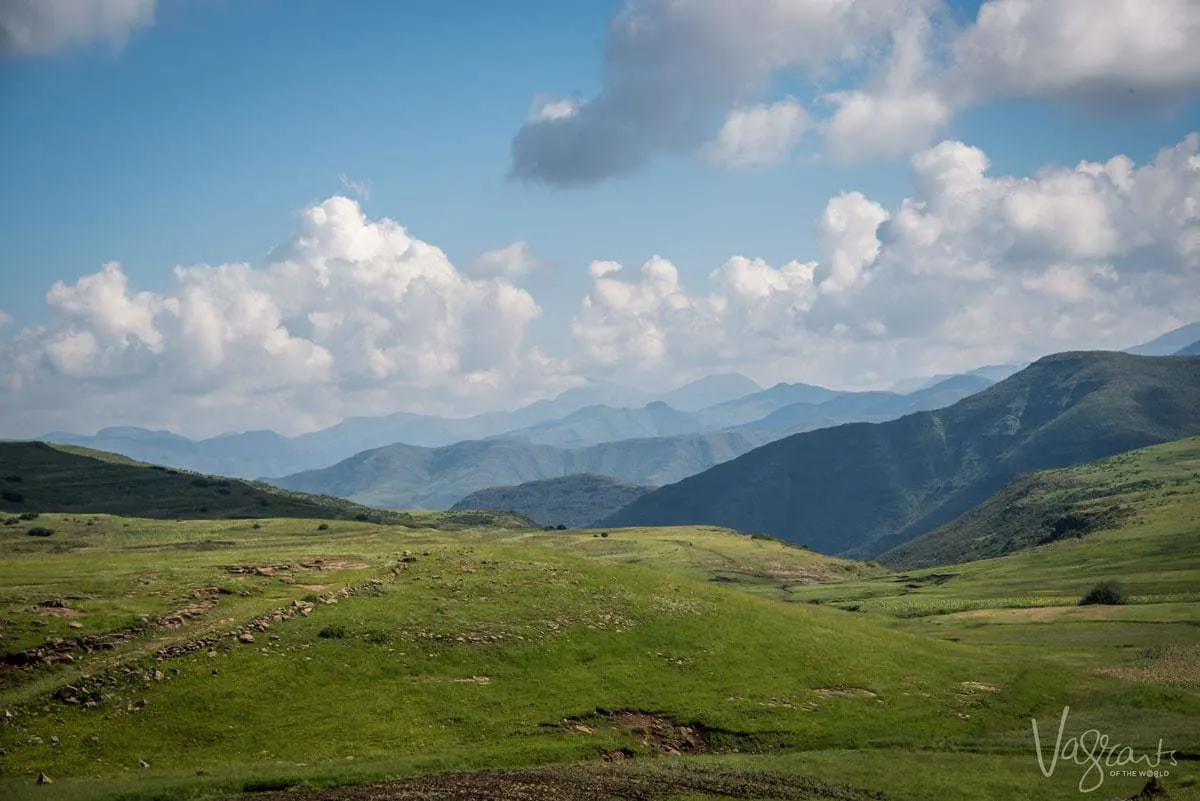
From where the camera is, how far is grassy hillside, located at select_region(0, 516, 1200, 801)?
41438 millimetres

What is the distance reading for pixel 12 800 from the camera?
34219 mm

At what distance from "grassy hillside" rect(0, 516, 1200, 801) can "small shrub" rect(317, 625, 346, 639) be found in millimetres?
132

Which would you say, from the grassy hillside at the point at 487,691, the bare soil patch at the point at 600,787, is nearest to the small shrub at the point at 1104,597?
the grassy hillside at the point at 487,691

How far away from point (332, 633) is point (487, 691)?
37.0 feet

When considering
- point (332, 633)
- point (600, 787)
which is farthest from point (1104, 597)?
point (332, 633)

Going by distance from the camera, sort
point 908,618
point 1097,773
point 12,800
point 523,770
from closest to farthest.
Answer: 1. point 12,800
2. point 523,770
3. point 1097,773
4. point 908,618

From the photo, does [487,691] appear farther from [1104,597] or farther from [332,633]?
[1104,597]

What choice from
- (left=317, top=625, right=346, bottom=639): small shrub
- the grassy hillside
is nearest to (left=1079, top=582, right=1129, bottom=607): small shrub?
the grassy hillside

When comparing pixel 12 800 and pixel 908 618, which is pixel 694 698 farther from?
pixel 908 618

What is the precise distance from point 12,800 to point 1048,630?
105m

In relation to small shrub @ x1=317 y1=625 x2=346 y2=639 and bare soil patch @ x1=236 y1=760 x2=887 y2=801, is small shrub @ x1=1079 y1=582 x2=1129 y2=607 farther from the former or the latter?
small shrub @ x1=317 y1=625 x2=346 y2=639

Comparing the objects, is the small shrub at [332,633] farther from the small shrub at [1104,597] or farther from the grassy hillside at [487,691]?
the small shrub at [1104,597]

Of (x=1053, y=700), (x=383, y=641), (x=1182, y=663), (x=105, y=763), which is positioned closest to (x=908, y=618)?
(x=1182, y=663)

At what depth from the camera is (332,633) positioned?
54344 mm
